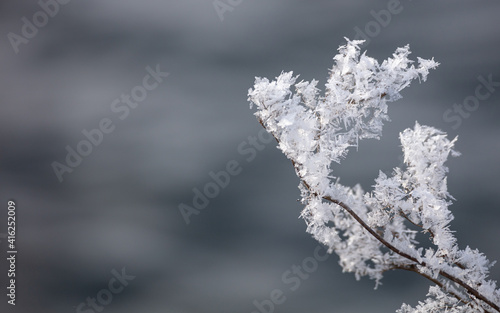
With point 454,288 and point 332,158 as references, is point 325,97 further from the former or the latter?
point 454,288

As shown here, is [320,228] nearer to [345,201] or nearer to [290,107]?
[345,201]

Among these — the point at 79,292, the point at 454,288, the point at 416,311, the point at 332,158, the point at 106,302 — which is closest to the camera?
the point at 332,158

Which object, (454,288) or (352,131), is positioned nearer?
(352,131)

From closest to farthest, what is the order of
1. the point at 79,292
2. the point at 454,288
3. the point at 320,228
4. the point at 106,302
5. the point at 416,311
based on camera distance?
1. the point at 320,228
2. the point at 454,288
3. the point at 416,311
4. the point at 106,302
5. the point at 79,292

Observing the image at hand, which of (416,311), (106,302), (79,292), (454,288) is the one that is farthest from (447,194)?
(79,292)

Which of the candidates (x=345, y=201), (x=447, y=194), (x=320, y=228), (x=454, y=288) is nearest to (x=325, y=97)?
(x=345, y=201)

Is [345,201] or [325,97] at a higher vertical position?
[325,97]

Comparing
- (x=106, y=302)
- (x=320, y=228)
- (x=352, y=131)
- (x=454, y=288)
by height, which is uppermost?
(x=106, y=302)
